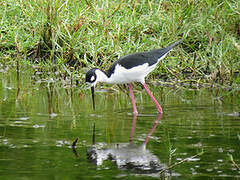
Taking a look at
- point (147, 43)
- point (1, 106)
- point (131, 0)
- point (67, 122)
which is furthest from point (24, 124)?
point (131, 0)

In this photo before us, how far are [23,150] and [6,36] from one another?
616 centimetres

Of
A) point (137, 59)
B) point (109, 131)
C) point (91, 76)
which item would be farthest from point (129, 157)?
point (137, 59)

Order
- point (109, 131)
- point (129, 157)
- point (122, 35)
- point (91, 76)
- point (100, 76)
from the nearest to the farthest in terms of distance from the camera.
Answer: point (129, 157)
point (109, 131)
point (91, 76)
point (100, 76)
point (122, 35)

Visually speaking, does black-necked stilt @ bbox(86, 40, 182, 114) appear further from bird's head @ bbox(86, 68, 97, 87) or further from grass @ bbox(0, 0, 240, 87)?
grass @ bbox(0, 0, 240, 87)

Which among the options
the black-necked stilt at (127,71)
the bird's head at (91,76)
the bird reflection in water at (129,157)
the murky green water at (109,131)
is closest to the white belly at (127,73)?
the black-necked stilt at (127,71)

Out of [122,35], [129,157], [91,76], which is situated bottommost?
[129,157]

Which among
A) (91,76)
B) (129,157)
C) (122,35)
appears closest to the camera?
(129,157)

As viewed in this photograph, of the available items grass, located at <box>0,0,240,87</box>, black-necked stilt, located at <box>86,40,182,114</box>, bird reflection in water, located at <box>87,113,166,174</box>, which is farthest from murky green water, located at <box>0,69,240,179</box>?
grass, located at <box>0,0,240,87</box>

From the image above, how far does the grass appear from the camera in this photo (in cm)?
989

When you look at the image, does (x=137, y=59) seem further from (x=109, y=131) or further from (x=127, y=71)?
(x=109, y=131)

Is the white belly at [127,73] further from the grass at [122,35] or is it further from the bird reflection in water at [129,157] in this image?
the bird reflection in water at [129,157]

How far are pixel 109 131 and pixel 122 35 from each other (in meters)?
4.31

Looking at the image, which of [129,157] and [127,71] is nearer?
[129,157]

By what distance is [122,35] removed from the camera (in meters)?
10.7
